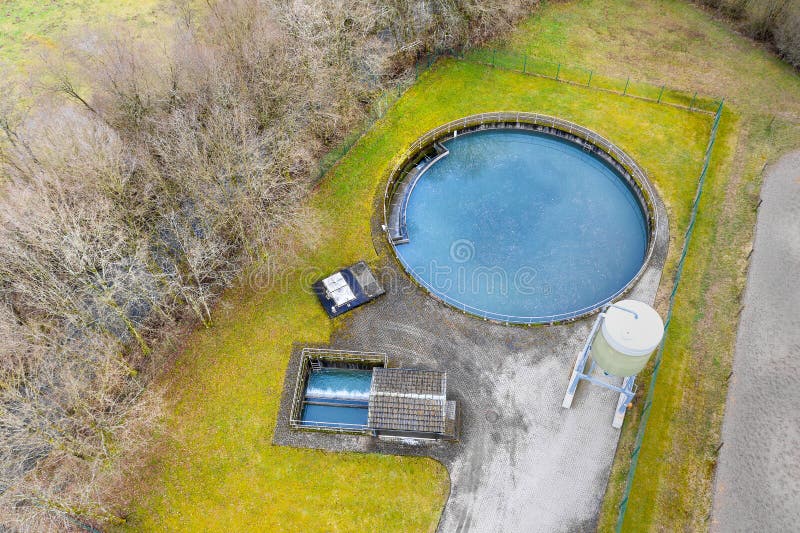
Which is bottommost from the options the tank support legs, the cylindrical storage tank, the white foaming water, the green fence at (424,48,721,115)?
the white foaming water

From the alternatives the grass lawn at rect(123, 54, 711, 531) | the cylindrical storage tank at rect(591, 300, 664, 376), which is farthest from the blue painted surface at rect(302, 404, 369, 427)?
the cylindrical storage tank at rect(591, 300, 664, 376)

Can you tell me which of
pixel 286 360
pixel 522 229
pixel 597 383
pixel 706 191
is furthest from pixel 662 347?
pixel 286 360

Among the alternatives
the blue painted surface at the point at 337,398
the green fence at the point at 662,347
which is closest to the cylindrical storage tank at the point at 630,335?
the green fence at the point at 662,347

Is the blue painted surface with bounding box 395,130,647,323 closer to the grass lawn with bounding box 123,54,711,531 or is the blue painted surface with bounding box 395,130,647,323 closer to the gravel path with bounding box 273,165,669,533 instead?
the gravel path with bounding box 273,165,669,533

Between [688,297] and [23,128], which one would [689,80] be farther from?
[23,128]

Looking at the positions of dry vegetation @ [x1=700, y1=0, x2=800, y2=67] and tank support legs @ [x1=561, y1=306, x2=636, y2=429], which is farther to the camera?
dry vegetation @ [x1=700, y1=0, x2=800, y2=67]

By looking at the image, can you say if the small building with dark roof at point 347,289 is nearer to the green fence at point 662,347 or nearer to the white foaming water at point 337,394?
the white foaming water at point 337,394

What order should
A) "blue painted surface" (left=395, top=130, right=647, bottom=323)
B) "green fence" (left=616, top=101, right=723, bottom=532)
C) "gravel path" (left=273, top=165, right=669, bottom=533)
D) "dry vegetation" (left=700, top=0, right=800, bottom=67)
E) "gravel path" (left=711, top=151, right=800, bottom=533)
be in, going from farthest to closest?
"dry vegetation" (left=700, top=0, right=800, bottom=67) → "blue painted surface" (left=395, top=130, right=647, bottom=323) → "gravel path" (left=273, top=165, right=669, bottom=533) → "green fence" (left=616, top=101, right=723, bottom=532) → "gravel path" (left=711, top=151, right=800, bottom=533)
